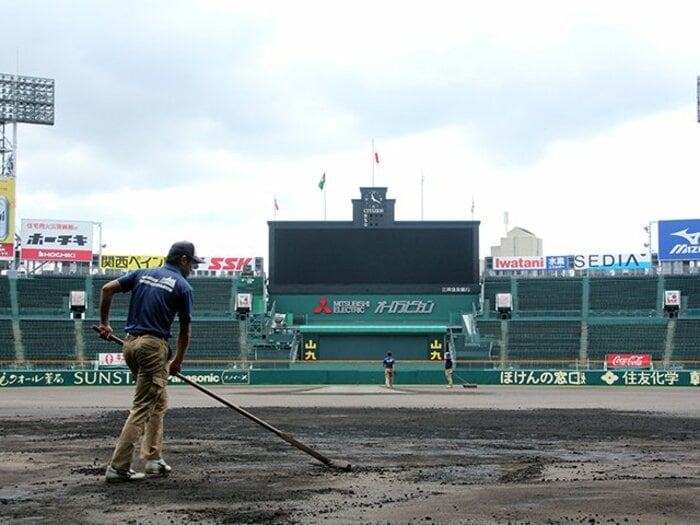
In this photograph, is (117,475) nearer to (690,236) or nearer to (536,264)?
(536,264)

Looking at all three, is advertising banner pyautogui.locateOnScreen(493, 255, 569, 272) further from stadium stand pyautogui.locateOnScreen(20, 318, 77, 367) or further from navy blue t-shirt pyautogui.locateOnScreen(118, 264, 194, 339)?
navy blue t-shirt pyautogui.locateOnScreen(118, 264, 194, 339)

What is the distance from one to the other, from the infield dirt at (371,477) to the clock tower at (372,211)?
4107 centimetres

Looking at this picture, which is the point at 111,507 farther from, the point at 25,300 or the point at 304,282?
the point at 25,300

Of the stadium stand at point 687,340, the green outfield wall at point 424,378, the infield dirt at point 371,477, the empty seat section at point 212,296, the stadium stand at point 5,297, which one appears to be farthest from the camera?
the empty seat section at point 212,296

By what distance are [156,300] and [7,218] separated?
183ft

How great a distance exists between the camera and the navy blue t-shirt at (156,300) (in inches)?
337

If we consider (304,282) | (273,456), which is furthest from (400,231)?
(273,456)

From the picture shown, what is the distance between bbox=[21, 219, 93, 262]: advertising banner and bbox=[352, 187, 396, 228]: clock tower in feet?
66.5

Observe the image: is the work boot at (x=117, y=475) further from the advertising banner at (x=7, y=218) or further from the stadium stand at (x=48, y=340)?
the advertising banner at (x=7, y=218)

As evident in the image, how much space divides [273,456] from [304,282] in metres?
47.3

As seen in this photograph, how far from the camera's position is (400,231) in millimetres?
56094

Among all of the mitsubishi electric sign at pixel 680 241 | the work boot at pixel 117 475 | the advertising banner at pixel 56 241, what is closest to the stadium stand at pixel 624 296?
the mitsubishi electric sign at pixel 680 241

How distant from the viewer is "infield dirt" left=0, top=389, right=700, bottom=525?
21.0 ft

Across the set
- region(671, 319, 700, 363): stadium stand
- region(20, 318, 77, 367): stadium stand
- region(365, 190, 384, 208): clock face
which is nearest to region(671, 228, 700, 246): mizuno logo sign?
region(671, 319, 700, 363): stadium stand
